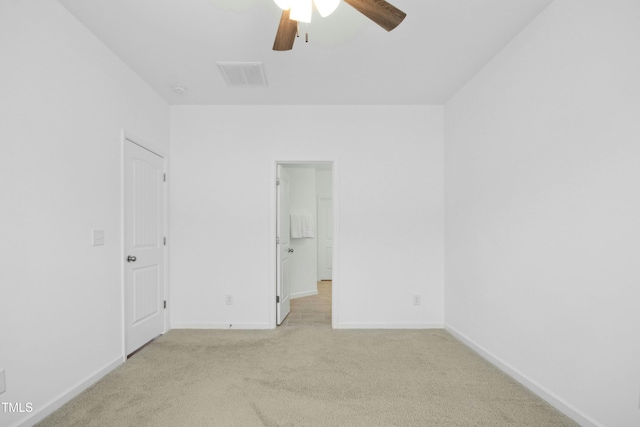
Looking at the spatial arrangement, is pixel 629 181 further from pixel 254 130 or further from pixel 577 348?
pixel 254 130

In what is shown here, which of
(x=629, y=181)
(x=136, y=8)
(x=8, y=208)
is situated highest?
(x=136, y=8)

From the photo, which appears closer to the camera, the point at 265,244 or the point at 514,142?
the point at 514,142

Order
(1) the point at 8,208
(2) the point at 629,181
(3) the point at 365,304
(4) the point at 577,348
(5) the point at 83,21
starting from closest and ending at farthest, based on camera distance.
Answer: (2) the point at 629,181 < (1) the point at 8,208 < (4) the point at 577,348 < (5) the point at 83,21 < (3) the point at 365,304

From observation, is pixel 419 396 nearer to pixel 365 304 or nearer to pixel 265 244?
pixel 365 304

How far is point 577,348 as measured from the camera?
1.86 m

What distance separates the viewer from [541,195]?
2135 millimetres

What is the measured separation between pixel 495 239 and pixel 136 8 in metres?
3.21

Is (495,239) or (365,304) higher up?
(495,239)

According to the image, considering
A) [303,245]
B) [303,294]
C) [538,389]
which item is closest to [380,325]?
[538,389]

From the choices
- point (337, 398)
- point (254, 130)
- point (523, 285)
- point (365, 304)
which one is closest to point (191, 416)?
point (337, 398)

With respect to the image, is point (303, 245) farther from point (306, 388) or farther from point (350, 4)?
point (350, 4)

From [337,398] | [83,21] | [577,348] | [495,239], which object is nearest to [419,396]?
[337,398]

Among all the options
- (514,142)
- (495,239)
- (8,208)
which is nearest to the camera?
(8,208)

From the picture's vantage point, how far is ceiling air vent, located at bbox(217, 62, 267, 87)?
2773 millimetres
